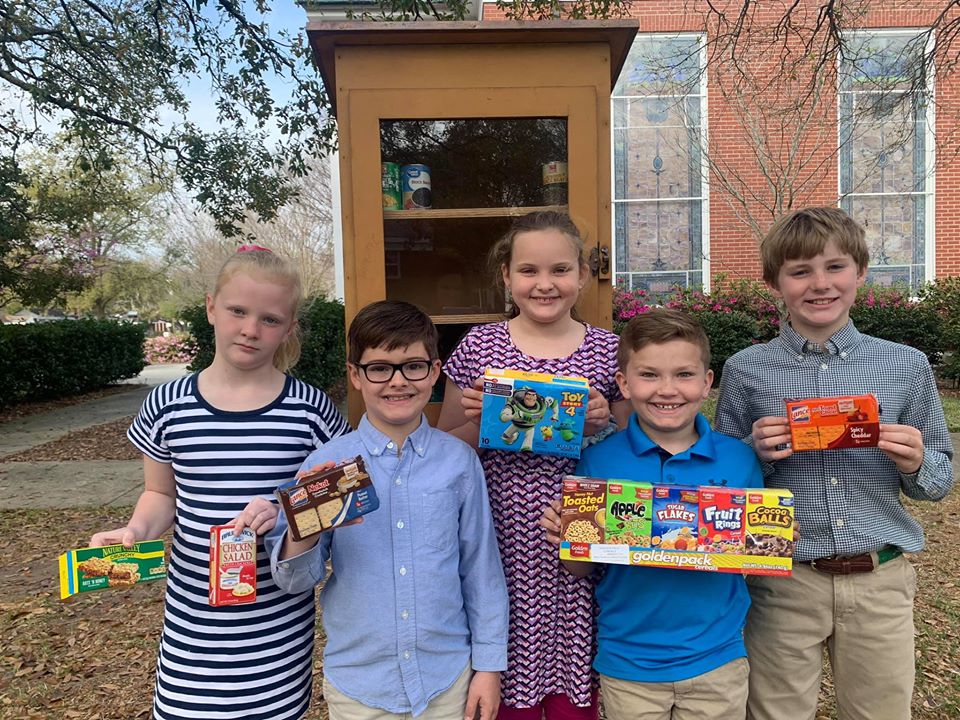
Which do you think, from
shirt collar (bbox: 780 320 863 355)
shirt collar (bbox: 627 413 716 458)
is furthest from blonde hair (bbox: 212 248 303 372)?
shirt collar (bbox: 780 320 863 355)

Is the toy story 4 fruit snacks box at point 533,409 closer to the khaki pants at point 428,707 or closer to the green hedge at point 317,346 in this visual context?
the khaki pants at point 428,707

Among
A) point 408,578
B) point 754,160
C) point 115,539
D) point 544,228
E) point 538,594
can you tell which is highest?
point 754,160

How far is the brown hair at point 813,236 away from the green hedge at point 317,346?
647 cm

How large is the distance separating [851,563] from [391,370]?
4.26 ft

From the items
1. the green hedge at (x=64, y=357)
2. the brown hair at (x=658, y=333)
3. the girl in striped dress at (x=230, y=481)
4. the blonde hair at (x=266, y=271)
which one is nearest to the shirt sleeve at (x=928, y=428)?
the brown hair at (x=658, y=333)

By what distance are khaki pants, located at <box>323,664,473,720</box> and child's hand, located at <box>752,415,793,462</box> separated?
3.04ft

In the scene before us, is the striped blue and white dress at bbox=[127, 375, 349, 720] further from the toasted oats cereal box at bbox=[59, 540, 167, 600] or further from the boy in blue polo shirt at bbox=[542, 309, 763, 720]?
the boy in blue polo shirt at bbox=[542, 309, 763, 720]

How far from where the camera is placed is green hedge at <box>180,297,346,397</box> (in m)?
8.29

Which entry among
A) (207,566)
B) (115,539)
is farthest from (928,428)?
(115,539)

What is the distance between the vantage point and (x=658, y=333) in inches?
65.8

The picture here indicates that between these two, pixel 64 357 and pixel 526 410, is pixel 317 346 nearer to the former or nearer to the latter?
pixel 64 357

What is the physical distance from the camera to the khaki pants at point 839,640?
173cm

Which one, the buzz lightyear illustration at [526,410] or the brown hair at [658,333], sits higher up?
the brown hair at [658,333]

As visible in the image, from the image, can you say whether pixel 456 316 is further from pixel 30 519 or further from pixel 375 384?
pixel 30 519
